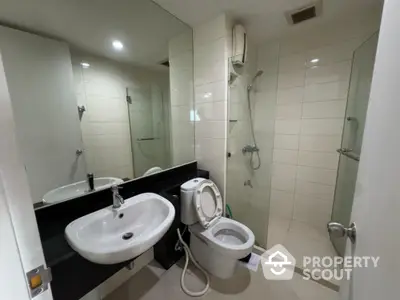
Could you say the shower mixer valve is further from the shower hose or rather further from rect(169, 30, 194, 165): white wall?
the shower hose

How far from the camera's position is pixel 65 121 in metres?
1.17

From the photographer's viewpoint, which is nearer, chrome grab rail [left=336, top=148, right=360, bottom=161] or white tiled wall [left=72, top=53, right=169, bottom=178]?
white tiled wall [left=72, top=53, right=169, bottom=178]

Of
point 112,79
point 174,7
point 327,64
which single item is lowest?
point 112,79

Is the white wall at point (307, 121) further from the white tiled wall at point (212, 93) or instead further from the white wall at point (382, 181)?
the white wall at point (382, 181)

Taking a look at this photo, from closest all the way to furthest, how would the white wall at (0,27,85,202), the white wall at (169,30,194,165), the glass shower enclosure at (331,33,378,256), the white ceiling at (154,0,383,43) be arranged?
1. the white wall at (0,27,85,202)
2. the white ceiling at (154,0,383,43)
3. the glass shower enclosure at (331,33,378,256)
4. the white wall at (169,30,194,165)

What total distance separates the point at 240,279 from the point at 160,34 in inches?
93.0

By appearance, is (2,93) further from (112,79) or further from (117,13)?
(117,13)

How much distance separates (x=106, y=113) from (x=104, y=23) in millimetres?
663

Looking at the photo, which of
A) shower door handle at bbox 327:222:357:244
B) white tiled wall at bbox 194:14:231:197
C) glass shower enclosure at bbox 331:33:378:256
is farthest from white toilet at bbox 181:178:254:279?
glass shower enclosure at bbox 331:33:378:256

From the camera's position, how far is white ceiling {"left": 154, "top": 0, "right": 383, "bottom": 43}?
148cm

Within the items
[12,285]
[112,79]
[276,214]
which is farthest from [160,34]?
[276,214]

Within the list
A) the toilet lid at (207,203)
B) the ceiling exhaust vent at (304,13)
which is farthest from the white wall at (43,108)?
the ceiling exhaust vent at (304,13)

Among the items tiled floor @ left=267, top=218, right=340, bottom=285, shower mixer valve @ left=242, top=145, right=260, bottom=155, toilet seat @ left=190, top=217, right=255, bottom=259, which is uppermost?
shower mixer valve @ left=242, top=145, right=260, bottom=155

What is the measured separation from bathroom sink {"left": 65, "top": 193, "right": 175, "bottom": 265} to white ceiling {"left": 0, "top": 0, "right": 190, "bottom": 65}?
113 centimetres
